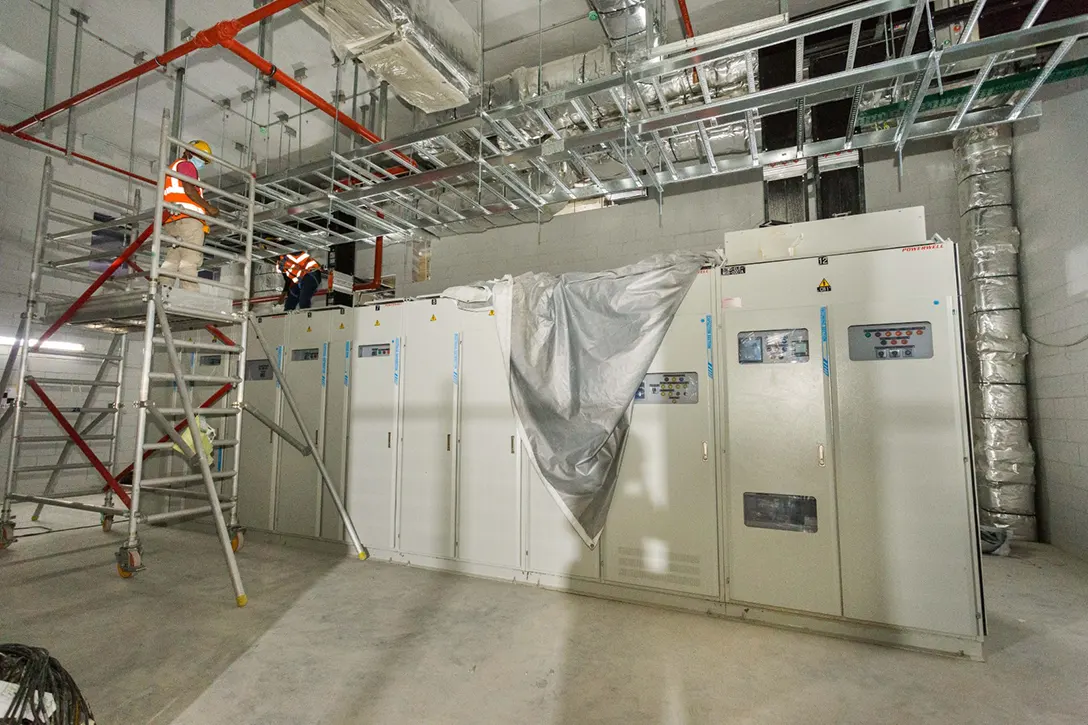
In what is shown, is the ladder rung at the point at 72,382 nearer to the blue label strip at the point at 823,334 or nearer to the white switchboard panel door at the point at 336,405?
the white switchboard panel door at the point at 336,405

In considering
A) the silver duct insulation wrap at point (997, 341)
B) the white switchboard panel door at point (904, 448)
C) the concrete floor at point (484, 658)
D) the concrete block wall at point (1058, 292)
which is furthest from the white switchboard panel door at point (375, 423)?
the concrete block wall at point (1058, 292)

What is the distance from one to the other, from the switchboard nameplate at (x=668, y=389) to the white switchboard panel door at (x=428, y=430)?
142 centimetres

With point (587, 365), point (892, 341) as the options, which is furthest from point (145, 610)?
point (892, 341)

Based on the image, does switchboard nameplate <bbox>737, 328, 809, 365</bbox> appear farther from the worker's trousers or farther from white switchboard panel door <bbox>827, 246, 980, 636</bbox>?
the worker's trousers

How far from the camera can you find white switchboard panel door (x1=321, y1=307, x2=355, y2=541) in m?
3.86

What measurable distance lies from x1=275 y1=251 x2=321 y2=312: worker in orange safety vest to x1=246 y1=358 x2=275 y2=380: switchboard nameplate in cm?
65

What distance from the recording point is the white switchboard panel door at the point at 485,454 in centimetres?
325

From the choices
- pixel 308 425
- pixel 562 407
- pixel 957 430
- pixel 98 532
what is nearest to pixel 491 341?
pixel 562 407

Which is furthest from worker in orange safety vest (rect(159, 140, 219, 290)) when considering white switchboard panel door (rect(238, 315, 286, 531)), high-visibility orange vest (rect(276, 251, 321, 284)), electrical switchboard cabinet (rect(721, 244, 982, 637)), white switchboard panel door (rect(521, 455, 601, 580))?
electrical switchboard cabinet (rect(721, 244, 982, 637))

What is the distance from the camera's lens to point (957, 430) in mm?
2355

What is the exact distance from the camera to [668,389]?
9.47ft

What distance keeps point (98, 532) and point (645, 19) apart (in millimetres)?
6053

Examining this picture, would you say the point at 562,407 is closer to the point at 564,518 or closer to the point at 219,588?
the point at 564,518

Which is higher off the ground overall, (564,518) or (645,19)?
(645,19)
